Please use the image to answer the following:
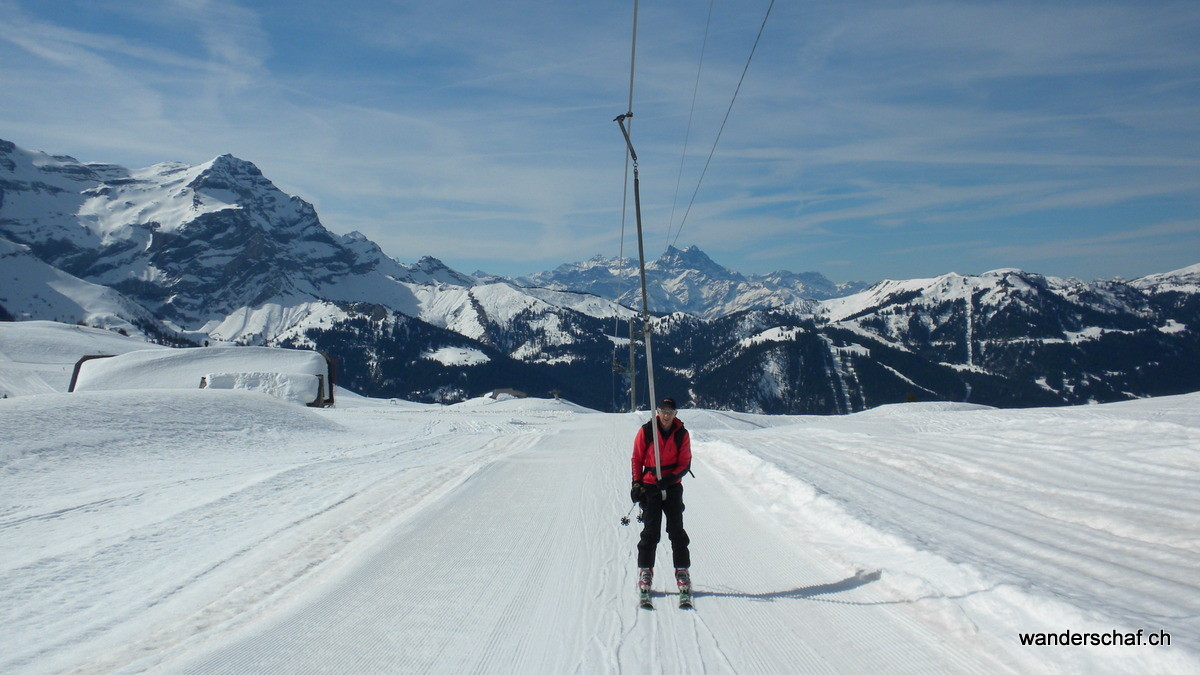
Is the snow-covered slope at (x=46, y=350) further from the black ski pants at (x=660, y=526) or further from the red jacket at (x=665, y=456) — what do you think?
the black ski pants at (x=660, y=526)

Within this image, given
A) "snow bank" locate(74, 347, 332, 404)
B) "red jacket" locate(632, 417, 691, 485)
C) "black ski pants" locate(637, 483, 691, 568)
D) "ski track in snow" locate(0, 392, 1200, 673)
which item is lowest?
"ski track in snow" locate(0, 392, 1200, 673)

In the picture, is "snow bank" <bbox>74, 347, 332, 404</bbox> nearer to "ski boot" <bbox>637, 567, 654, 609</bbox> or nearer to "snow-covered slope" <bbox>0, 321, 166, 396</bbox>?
"snow-covered slope" <bbox>0, 321, 166, 396</bbox>

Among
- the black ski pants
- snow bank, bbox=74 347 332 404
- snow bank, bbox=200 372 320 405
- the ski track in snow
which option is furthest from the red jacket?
snow bank, bbox=74 347 332 404

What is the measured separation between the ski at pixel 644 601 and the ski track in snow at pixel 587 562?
13 cm

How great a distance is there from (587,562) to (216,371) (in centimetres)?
5607

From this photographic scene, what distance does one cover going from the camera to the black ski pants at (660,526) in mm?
7039

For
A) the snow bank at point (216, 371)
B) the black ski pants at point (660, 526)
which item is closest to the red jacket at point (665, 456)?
the black ski pants at point (660, 526)

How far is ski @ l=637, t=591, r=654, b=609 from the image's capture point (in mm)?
6748

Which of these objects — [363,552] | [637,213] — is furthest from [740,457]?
[363,552]

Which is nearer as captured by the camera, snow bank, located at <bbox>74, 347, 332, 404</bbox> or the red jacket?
the red jacket

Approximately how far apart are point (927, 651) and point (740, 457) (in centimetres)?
1377

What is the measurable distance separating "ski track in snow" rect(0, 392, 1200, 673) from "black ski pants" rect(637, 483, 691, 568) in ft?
1.49

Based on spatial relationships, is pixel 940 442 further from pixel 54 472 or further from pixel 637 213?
pixel 54 472

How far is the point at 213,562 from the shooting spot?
8.33 meters
